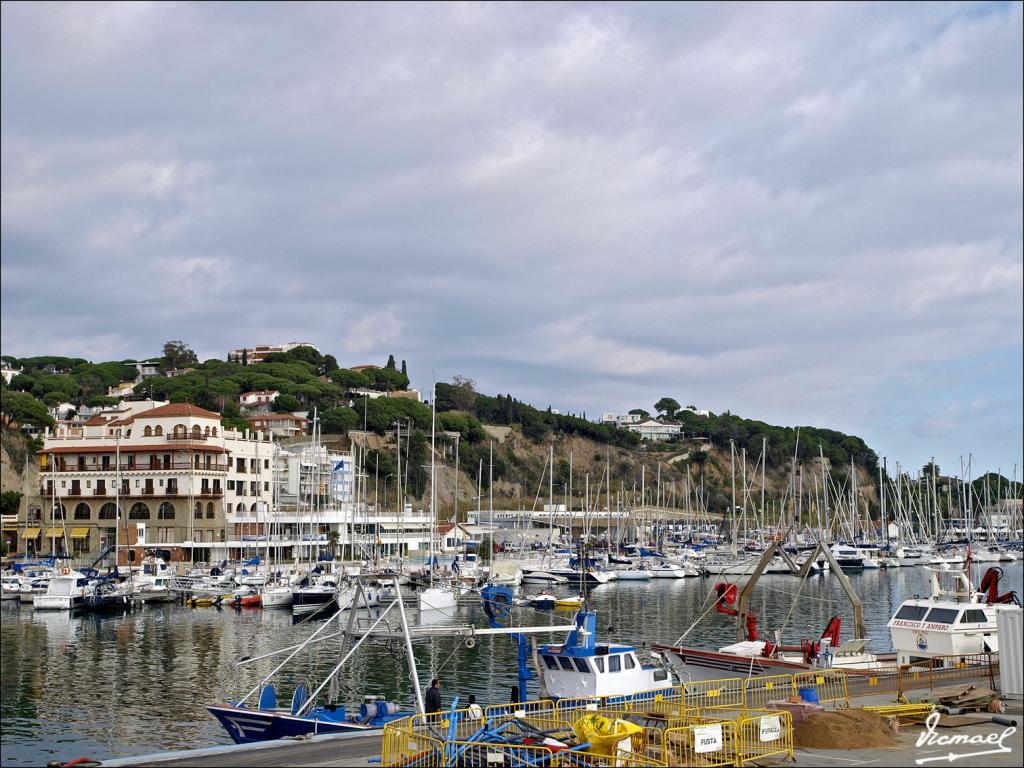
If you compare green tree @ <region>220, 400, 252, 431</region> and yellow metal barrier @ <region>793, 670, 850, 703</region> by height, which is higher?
green tree @ <region>220, 400, 252, 431</region>

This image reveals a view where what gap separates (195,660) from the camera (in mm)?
55188

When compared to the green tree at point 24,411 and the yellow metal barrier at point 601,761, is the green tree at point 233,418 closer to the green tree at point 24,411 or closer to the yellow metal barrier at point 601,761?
the green tree at point 24,411

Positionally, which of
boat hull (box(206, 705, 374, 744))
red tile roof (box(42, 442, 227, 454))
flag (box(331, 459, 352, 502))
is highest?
red tile roof (box(42, 442, 227, 454))

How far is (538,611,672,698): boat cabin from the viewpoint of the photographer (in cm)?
3156

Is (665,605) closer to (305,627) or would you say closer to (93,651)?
(305,627)

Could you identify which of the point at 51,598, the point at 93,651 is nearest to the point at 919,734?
the point at 93,651

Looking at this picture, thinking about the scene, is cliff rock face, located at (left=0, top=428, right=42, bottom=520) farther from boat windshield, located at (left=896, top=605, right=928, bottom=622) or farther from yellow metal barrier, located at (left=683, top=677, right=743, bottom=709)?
boat windshield, located at (left=896, top=605, right=928, bottom=622)

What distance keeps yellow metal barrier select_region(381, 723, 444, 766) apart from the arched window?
103 metres

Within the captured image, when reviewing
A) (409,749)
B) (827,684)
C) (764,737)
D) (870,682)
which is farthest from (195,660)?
(764,737)

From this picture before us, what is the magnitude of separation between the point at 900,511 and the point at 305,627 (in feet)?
345

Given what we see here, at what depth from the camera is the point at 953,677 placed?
1298 inches

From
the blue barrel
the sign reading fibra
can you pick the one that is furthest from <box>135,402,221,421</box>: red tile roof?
the sign reading fibra

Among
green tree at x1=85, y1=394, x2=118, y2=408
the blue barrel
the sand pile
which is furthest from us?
green tree at x1=85, y1=394, x2=118, y2=408

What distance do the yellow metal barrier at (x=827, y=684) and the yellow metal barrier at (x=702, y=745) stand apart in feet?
21.0
